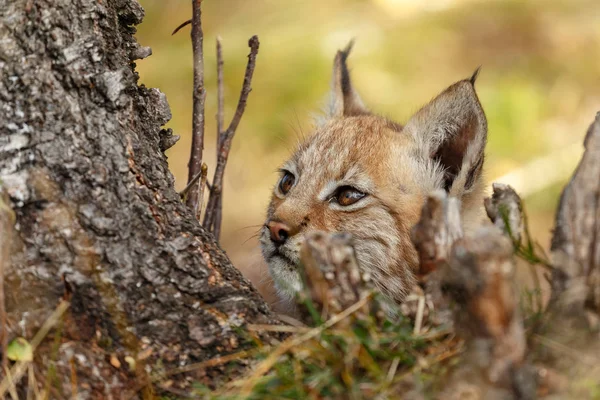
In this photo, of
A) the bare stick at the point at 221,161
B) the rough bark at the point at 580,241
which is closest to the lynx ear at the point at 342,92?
the bare stick at the point at 221,161

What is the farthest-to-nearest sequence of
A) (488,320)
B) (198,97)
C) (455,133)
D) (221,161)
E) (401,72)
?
(401,72), (455,133), (221,161), (198,97), (488,320)

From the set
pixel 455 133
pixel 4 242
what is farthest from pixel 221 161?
pixel 4 242

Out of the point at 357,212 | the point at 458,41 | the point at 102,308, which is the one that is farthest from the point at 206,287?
the point at 458,41

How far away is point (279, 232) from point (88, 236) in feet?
4.77

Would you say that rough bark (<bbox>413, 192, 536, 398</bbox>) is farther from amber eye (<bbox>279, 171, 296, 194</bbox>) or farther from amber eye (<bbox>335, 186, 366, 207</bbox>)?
amber eye (<bbox>279, 171, 296, 194</bbox>)

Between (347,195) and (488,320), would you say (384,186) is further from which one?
(488,320)

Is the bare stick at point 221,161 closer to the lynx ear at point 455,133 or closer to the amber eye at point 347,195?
the amber eye at point 347,195

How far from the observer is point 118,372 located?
95.5 inches

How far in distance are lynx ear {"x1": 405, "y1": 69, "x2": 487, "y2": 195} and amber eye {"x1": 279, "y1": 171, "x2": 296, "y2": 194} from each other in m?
0.79

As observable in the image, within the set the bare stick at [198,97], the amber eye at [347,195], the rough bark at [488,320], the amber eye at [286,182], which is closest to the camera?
the rough bark at [488,320]

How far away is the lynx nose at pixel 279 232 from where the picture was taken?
3.77m

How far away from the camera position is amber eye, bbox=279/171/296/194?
446 cm

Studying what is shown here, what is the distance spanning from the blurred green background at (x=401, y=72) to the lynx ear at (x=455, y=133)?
14.0ft

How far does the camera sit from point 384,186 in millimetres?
3932
